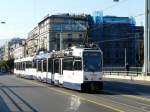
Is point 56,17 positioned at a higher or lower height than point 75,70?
higher

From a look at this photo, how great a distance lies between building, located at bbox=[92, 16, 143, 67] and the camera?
426 feet

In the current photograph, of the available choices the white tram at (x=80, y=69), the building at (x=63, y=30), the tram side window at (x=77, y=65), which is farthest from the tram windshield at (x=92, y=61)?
the building at (x=63, y=30)

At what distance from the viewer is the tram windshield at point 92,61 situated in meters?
31.3

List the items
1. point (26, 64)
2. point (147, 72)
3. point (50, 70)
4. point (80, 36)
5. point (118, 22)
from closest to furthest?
1. point (50, 70)
2. point (147, 72)
3. point (26, 64)
4. point (118, 22)
5. point (80, 36)

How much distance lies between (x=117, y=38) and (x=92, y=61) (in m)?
102

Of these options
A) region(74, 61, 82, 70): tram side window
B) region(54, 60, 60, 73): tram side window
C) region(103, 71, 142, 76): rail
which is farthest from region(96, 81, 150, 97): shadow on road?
region(103, 71, 142, 76): rail

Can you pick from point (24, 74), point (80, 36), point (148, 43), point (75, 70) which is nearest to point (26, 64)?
point (24, 74)

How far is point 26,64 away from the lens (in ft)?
206

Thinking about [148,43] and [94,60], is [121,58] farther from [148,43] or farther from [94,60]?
[94,60]

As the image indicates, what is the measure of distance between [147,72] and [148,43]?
15.7 ft

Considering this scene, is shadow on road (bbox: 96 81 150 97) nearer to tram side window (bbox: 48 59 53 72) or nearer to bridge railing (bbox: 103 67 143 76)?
tram side window (bbox: 48 59 53 72)

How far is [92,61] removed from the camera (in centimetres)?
3158

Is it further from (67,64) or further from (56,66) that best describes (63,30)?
(67,64)

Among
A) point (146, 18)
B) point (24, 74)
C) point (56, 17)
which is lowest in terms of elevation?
point (24, 74)
